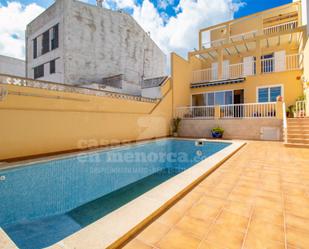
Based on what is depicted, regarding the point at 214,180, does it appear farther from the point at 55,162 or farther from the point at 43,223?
the point at 55,162

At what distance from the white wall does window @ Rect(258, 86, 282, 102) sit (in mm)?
26403

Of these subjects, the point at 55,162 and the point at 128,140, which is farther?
the point at 128,140

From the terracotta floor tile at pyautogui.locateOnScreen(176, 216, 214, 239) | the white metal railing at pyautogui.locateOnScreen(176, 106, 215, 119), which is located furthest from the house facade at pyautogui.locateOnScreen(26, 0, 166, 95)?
the terracotta floor tile at pyautogui.locateOnScreen(176, 216, 214, 239)

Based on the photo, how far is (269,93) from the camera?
43.5ft

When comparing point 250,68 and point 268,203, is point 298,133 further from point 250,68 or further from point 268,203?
point 250,68

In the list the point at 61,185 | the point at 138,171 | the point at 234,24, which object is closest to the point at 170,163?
the point at 138,171

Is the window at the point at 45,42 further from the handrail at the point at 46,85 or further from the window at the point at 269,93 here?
the window at the point at 269,93

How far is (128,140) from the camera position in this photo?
33.9 ft

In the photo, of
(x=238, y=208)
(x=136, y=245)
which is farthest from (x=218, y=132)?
(x=136, y=245)

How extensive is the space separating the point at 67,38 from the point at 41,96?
10.1 meters

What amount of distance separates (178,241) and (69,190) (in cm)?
387

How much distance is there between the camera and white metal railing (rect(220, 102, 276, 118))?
1139 centimetres

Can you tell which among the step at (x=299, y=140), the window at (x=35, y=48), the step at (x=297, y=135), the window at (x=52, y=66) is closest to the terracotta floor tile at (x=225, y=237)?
the step at (x=299, y=140)

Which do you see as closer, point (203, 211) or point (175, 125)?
point (203, 211)
